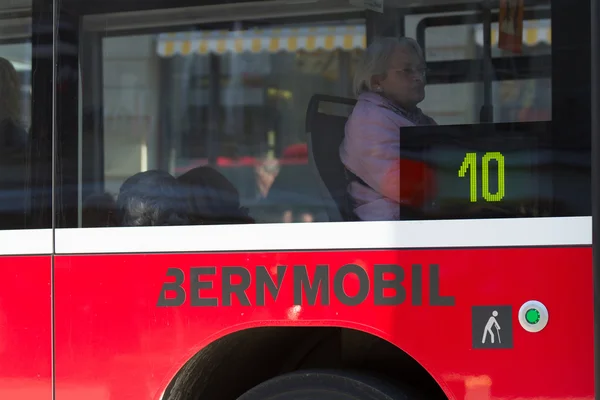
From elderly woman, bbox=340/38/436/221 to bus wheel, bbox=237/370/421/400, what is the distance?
0.57 meters

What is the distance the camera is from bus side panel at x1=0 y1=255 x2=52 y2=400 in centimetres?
290

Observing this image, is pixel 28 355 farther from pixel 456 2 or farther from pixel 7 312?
pixel 456 2

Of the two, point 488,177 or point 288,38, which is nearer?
point 488,177

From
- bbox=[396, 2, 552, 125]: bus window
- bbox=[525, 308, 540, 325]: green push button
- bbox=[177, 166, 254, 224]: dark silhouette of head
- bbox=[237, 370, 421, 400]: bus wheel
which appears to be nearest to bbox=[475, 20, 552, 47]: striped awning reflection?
bbox=[396, 2, 552, 125]: bus window

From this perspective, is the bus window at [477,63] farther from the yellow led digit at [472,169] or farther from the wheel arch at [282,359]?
the wheel arch at [282,359]

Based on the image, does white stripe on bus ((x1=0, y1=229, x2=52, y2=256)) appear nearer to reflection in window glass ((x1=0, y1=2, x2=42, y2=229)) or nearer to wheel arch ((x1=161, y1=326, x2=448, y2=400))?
reflection in window glass ((x1=0, y1=2, x2=42, y2=229))

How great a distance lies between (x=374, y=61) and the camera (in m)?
2.87

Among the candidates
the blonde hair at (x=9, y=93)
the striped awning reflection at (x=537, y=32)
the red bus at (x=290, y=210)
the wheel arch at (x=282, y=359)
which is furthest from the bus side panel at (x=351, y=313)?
the striped awning reflection at (x=537, y=32)

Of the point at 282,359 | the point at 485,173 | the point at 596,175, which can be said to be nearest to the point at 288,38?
the point at 485,173

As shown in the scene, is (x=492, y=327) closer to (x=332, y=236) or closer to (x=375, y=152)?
(x=332, y=236)

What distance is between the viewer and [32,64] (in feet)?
9.79

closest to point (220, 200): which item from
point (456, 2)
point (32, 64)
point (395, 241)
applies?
point (395, 241)

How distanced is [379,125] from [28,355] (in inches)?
59.0

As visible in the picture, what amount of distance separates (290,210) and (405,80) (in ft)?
2.01
